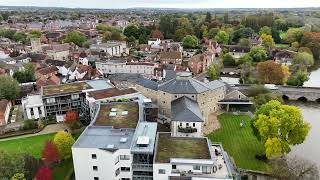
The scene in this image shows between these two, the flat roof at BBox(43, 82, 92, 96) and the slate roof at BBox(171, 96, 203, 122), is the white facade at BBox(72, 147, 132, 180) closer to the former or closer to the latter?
the slate roof at BBox(171, 96, 203, 122)

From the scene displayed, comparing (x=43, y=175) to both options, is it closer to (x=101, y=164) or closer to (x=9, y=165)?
(x=9, y=165)

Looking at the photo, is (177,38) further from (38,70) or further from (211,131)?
(211,131)

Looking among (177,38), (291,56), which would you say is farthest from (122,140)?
(177,38)

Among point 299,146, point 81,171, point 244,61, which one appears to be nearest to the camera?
point 81,171

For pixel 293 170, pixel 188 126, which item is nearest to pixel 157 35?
pixel 188 126

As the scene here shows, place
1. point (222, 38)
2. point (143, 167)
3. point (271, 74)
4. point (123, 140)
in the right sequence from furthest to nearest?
point (222, 38), point (271, 74), point (123, 140), point (143, 167)

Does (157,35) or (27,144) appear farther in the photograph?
(157,35)

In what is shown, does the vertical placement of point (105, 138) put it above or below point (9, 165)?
above

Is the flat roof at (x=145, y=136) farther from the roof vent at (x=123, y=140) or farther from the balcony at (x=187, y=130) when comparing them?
the balcony at (x=187, y=130)
